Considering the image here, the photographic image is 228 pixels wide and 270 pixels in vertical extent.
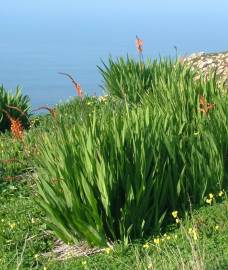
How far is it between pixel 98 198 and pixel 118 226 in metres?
0.39

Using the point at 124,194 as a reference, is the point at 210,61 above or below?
above

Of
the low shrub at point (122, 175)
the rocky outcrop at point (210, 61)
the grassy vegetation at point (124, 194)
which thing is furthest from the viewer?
the rocky outcrop at point (210, 61)

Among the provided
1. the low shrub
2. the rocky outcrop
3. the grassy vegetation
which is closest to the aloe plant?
the rocky outcrop

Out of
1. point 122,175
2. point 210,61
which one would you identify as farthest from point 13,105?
point 122,175

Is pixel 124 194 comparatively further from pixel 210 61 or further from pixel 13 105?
pixel 210 61

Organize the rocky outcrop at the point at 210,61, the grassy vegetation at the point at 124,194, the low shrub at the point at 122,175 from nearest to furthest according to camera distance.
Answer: the grassy vegetation at the point at 124,194
the low shrub at the point at 122,175
the rocky outcrop at the point at 210,61

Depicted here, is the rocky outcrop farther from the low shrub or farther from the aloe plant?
the low shrub

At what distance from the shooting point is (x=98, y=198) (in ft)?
22.5

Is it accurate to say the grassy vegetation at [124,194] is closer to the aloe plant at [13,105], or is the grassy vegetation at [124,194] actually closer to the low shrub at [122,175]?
the low shrub at [122,175]

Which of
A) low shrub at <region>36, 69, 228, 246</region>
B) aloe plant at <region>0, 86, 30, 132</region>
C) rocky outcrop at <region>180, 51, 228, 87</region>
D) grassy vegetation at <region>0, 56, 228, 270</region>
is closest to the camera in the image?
grassy vegetation at <region>0, 56, 228, 270</region>

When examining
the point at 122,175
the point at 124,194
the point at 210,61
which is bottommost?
the point at 124,194

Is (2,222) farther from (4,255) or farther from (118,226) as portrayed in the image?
(118,226)

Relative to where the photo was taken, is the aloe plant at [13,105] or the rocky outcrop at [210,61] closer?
the aloe plant at [13,105]

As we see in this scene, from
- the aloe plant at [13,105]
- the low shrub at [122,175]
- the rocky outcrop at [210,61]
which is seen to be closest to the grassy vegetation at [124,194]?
the low shrub at [122,175]
